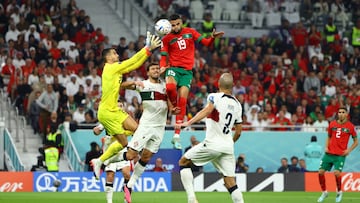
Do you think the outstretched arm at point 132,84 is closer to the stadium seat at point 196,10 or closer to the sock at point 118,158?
the sock at point 118,158

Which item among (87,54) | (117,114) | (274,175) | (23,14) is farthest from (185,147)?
(117,114)

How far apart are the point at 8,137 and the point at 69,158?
188 cm

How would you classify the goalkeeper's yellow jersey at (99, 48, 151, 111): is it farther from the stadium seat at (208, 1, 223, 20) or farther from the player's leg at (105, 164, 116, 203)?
the stadium seat at (208, 1, 223, 20)

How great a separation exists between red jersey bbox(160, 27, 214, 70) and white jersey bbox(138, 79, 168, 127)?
918mm

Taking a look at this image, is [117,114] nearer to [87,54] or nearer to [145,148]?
[145,148]

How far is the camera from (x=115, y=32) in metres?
37.7

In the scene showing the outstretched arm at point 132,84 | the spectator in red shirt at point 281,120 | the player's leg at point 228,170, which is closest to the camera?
the player's leg at point 228,170

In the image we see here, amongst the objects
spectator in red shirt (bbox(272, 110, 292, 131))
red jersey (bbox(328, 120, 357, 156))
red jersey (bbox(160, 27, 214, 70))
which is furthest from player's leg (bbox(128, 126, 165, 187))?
spectator in red shirt (bbox(272, 110, 292, 131))

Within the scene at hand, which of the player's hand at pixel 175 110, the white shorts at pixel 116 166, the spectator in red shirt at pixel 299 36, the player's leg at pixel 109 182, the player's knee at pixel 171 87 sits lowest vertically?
the player's leg at pixel 109 182

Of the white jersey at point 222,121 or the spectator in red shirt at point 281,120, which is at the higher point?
the white jersey at point 222,121

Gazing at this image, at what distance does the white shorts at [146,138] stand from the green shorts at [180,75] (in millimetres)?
1246

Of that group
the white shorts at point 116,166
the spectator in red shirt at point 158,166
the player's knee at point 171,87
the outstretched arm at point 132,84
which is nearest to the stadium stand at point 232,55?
the spectator in red shirt at point 158,166

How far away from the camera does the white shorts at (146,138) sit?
19859mm

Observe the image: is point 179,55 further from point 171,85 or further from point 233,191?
point 233,191
